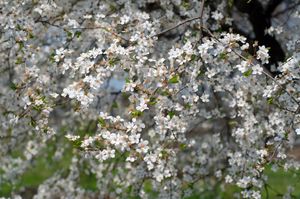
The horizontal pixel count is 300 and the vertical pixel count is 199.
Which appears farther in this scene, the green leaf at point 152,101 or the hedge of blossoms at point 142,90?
the hedge of blossoms at point 142,90

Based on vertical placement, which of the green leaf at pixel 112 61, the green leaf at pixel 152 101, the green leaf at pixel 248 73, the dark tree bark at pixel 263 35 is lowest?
the dark tree bark at pixel 263 35

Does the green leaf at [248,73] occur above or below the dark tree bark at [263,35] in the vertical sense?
above

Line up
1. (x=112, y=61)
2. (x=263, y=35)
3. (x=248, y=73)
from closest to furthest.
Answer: (x=248, y=73), (x=112, y=61), (x=263, y=35)

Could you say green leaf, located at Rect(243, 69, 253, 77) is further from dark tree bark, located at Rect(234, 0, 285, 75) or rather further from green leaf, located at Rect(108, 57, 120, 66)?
dark tree bark, located at Rect(234, 0, 285, 75)

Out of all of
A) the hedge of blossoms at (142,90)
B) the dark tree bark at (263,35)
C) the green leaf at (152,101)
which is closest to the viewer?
the green leaf at (152,101)

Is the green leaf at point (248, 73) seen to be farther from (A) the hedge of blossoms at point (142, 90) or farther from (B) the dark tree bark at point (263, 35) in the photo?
(B) the dark tree bark at point (263, 35)

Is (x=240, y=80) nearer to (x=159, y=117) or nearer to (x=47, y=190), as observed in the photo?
(x=159, y=117)

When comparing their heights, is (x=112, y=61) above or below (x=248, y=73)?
below

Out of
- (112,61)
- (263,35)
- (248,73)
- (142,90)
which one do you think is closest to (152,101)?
(142,90)

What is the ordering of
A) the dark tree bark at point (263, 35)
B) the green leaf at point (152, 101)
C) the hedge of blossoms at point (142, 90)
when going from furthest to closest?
the dark tree bark at point (263, 35) → the hedge of blossoms at point (142, 90) → the green leaf at point (152, 101)

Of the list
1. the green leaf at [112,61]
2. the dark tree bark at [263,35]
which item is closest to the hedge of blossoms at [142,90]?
the green leaf at [112,61]

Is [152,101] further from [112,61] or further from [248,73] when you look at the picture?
[248,73]
